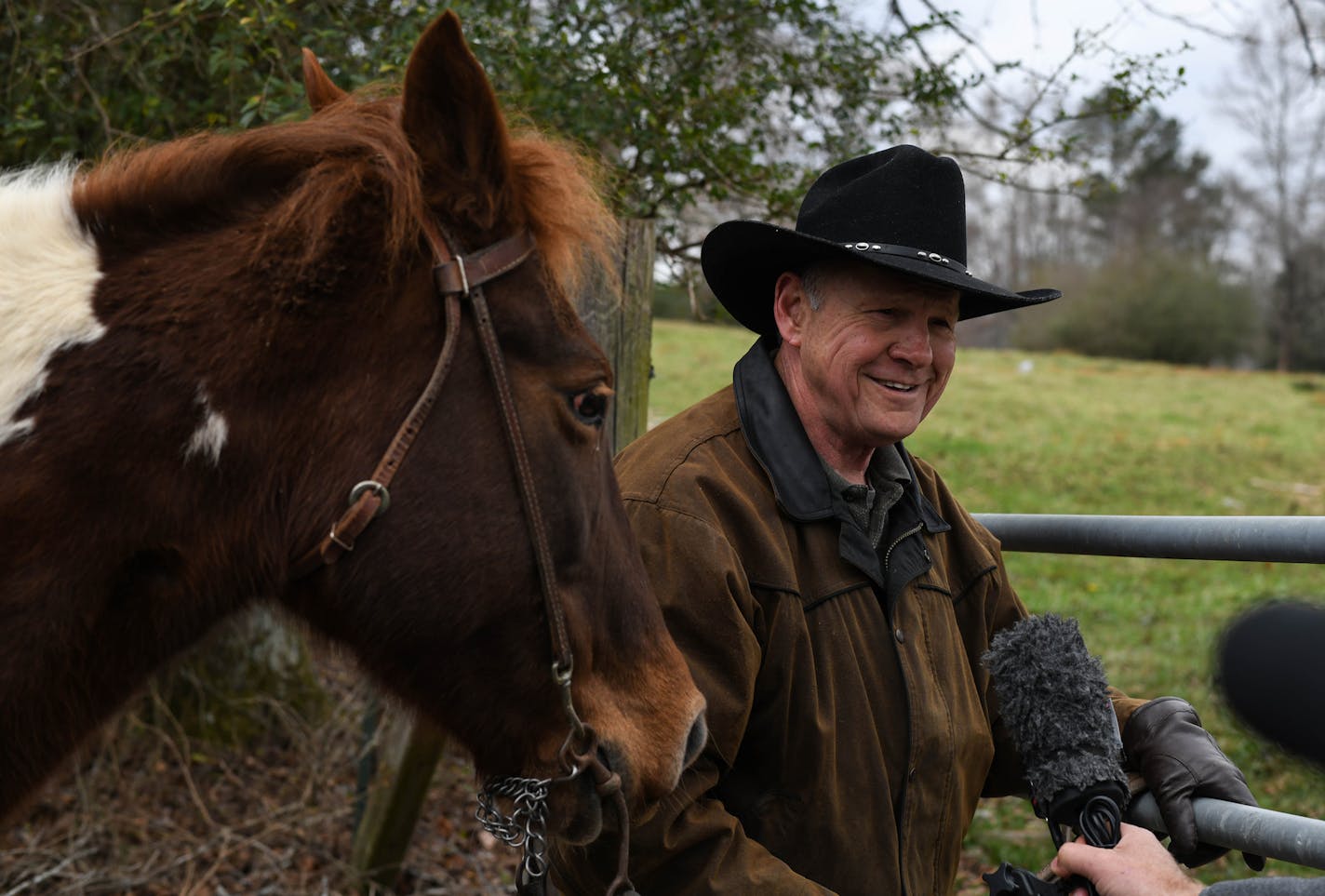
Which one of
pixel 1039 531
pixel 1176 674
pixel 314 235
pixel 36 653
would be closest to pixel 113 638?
pixel 36 653

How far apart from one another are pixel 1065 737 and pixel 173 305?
1.86 metres

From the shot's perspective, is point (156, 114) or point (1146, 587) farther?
point (1146, 587)

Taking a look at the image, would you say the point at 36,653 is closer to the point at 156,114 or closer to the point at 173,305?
the point at 173,305

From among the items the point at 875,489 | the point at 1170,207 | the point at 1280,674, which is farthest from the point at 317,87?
the point at 1170,207

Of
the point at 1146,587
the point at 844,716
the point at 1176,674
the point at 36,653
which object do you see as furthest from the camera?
the point at 1146,587

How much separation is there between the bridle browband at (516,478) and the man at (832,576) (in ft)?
0.88

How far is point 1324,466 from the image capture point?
15.2m

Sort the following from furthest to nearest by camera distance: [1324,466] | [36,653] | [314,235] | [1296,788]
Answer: [1324,466], [1296,788], [314,235], [36,653]

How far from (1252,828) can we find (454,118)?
1926 millimetres

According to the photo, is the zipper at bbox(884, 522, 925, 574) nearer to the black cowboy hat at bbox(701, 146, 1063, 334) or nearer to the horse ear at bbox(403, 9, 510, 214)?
the black cowboy hat at bbox(701, 146, 1063, 334)

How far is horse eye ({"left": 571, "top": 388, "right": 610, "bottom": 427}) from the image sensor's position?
1.96 metres

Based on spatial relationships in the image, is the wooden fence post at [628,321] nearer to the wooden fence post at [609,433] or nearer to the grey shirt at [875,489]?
the wooden fence post at [609,433]

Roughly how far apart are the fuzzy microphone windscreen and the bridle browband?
0.93 meters

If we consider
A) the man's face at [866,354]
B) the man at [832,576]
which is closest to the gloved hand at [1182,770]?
the man at [832,576]
